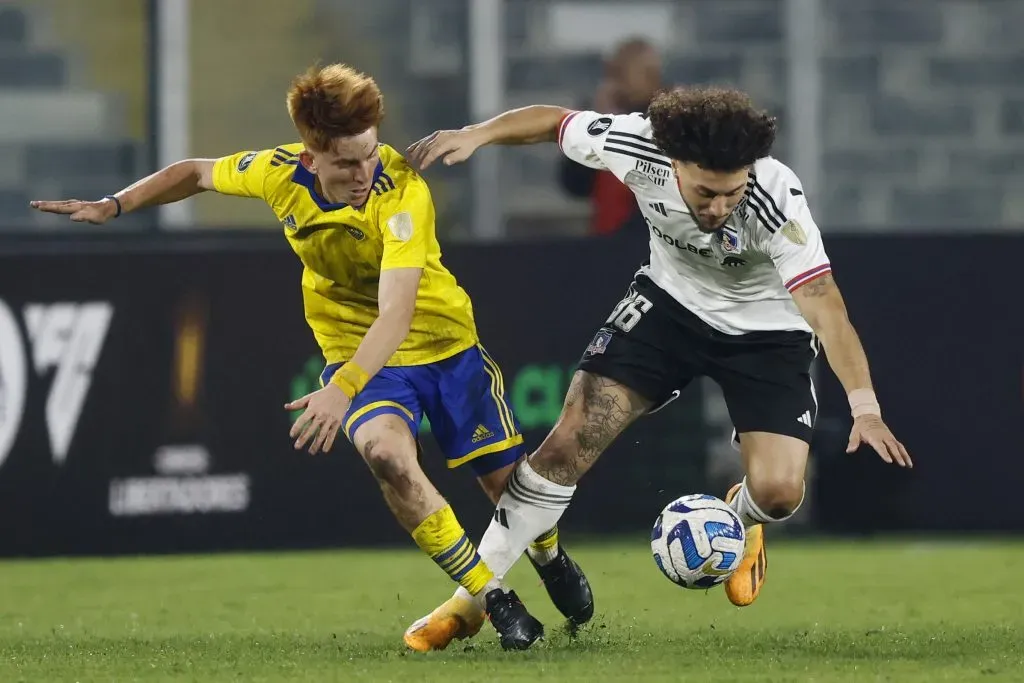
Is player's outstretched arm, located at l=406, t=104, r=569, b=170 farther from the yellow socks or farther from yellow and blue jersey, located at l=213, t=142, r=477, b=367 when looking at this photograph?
the yellow socks

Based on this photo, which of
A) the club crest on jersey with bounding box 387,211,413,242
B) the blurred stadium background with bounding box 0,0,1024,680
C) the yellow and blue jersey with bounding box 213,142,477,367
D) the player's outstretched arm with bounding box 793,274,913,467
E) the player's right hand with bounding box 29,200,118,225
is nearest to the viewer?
the player's outstretched arm with bounding box 793,274,913,467

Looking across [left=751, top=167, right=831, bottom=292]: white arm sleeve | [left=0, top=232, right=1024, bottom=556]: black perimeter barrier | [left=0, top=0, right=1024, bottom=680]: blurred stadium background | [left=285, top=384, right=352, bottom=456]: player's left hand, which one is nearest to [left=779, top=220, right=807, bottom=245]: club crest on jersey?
[left=751, top=167, right=831, bottom=292]: white arm sleeve

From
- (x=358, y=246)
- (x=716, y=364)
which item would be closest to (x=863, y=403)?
(x=716, y=364)

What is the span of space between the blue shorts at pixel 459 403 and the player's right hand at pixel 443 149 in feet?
2.37

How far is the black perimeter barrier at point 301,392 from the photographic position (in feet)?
31.4

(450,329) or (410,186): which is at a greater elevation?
(410,186)

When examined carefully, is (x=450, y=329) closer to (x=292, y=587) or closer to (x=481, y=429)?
(x=481, y=429)

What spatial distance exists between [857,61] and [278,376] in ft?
13.1

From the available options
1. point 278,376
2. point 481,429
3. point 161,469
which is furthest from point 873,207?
point 481,429

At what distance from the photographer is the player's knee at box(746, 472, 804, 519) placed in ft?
21.7

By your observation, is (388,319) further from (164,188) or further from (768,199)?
(768,199)

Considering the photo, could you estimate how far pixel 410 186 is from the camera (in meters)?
6.13

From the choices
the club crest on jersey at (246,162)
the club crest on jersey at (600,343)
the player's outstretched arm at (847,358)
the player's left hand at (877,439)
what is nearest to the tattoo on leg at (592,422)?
the club crest on jersey at (600,343)

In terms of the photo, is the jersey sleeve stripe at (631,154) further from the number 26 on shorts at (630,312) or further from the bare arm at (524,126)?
the number 26 on shorts at (630,312)
